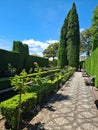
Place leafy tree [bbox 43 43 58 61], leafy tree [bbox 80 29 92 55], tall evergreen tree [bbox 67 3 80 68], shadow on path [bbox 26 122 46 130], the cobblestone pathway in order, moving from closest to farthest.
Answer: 1. shadow on path [bbox 26 122 46 130]
2. the cobblestone pathway
3. tall evergreen tree [bbox 67 3 80 68]
4. leafy tree [bbox 80 29 92 55]
5. leafy tree [bbox 43 43 58 61]

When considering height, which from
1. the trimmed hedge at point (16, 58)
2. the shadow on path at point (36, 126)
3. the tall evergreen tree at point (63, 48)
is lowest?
the shadow on path at point (36, 126)

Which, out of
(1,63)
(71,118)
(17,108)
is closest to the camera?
(17,108)

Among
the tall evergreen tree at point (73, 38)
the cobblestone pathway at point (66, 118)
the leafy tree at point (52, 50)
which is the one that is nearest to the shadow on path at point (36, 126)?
the cobblestone pathway at point (66, 118)

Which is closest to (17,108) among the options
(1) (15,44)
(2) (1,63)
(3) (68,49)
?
(2) (1,63)

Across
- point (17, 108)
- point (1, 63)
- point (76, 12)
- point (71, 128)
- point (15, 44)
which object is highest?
point (76, 12)

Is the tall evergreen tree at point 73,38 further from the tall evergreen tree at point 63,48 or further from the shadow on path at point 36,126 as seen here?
the shadow on path at point 36,126

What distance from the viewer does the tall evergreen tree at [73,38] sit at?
41.9m

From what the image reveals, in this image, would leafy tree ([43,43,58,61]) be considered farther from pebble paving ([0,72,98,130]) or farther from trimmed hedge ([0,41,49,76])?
pebble paving ([0,72,98,130])

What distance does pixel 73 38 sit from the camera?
139ft

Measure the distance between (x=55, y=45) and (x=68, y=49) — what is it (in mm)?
39291

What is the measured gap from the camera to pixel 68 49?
43.0 m

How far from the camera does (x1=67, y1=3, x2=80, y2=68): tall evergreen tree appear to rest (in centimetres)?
4191

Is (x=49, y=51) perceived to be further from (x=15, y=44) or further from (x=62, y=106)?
(x=62, y=106)

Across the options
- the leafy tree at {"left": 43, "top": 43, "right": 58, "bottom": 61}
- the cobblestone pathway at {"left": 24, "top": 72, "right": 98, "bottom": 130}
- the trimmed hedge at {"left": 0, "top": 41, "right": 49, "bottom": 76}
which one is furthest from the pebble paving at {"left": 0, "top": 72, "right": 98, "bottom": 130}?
the leafy tree at {"left": 43, "top": 43, "right": 58, "bottom": 61}
